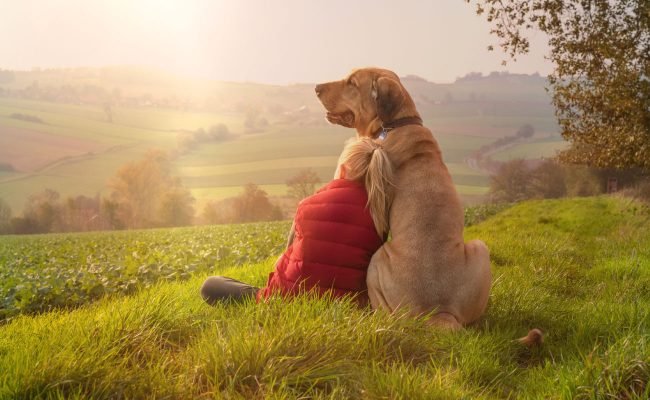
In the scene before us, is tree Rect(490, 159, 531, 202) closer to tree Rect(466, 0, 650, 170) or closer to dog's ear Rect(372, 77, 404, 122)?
tree Rect(466, 0, 650, 170)

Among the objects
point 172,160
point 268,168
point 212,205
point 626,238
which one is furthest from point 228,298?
point 172,160

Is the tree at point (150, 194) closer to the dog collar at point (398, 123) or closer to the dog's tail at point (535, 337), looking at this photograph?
the dog collar at point (398, 123)

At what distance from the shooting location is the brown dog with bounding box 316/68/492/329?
13.0 feet

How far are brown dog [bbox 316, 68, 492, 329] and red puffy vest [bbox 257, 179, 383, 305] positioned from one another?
0.48ft

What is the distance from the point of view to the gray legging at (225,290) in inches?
181

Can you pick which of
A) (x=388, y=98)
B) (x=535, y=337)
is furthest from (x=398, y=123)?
(x=535, y=337)

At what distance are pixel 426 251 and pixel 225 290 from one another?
179 centimetres

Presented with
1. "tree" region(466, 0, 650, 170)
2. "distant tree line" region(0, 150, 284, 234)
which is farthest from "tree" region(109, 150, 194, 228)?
"tree" region(466, 0, 650, 170)

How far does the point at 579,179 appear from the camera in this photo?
138 ft

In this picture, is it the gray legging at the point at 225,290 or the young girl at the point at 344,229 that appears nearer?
the young girl at the point at 344,229

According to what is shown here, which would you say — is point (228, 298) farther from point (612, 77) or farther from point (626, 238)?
point (612, 77)

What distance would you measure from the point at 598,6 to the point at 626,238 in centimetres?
618

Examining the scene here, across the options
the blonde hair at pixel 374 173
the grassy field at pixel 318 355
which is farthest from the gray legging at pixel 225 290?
the blonde hair at pixel 374 173

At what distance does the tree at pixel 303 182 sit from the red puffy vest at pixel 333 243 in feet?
152
